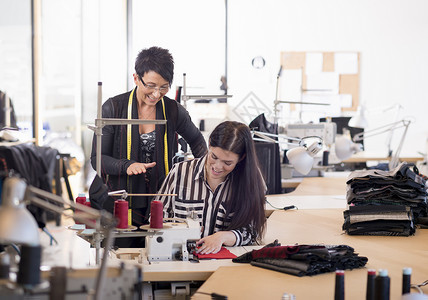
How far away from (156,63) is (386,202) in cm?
123

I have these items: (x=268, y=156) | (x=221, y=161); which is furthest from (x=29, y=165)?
(x=268, y=156)

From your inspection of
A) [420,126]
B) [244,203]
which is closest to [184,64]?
[420,126]

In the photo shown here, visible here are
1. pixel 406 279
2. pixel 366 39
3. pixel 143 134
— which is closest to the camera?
pixel 406 279

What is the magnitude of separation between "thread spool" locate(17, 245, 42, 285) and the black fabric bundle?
1003 millimetres

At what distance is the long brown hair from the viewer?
2449mm

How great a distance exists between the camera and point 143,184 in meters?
2.96

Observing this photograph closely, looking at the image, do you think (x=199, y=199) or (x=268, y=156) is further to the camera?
(x=268, y=156)

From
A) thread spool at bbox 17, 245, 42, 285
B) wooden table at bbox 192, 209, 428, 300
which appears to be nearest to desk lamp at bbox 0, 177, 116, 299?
thread spool at bbox 17, 245, 42, 285

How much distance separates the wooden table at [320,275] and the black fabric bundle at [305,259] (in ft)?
0.08

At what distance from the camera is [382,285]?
1521 millimetres

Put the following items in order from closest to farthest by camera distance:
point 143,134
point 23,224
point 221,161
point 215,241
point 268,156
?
1. point 23,224
2. point 215,241
3. point 221,161
4. point 143,134
5. point 268,156

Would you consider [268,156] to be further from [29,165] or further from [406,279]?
[406,279]

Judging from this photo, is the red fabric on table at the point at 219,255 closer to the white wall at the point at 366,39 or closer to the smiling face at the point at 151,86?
the smiling face at the point at 151,86

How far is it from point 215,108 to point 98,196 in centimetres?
452
